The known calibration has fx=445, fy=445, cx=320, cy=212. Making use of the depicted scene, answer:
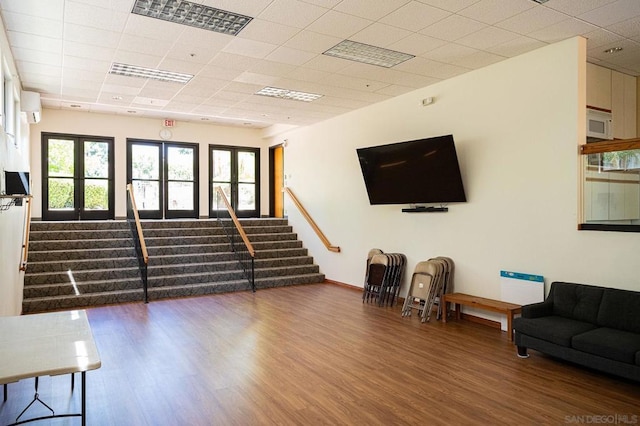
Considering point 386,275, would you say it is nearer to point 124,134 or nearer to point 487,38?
point 487,38

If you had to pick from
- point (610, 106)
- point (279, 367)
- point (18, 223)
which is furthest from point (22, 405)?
point (610, 106)

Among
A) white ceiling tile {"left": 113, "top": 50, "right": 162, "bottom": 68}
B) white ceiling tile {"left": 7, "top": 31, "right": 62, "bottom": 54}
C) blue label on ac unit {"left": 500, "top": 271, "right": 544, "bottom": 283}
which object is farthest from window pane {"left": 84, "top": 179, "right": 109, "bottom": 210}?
blue label on ac unit {"left": 500, "top": 271, "right": 544, "bottom": 283}

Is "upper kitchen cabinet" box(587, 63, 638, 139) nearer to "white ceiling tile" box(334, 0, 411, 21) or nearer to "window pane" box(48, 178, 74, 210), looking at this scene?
"white ceiling tile" box(334, 0, 411, 21)

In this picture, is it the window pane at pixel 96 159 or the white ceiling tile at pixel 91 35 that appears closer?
the white ceiling tile at pixel 91 35

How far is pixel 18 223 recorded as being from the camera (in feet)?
19.7

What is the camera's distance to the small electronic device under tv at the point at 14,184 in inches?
162

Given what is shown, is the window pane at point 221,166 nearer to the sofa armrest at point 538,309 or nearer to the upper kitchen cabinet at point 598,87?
the upper kitchen cabinet at point 598,87

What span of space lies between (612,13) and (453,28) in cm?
145

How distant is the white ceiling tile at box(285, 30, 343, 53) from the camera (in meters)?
4.81

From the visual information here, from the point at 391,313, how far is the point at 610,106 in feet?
13.2

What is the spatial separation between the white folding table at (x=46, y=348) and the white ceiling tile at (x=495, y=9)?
13.7ft

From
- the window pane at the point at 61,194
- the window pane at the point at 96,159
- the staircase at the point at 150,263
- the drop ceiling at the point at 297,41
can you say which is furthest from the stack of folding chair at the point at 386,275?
the window pane at the point at 61,194

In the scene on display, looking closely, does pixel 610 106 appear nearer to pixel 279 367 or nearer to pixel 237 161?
pixel 279 367

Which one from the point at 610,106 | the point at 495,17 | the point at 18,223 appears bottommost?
the point at 18,223
